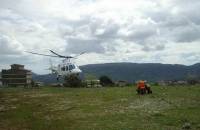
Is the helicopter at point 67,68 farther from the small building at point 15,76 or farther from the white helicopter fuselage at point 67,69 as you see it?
the small building at point 15,76

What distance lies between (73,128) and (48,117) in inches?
263

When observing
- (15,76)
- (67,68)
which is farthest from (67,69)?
(15,76)

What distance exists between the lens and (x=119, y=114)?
27.5 meters

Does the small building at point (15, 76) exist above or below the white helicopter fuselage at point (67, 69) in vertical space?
above

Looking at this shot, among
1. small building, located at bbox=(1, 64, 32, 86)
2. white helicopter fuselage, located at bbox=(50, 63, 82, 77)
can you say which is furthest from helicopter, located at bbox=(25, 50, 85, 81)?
small building, located at bbox=(1, 64, 32, 86)

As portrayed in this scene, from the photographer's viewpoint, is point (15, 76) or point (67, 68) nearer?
point (67, 68)

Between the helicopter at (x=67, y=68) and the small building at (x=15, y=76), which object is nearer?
the helicopter at (x=67, y=68)

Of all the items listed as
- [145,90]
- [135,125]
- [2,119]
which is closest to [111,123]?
[135,125]

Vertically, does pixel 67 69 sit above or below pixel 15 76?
below

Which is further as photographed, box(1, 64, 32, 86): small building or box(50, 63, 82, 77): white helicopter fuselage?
box(1, 64, 32, 86): small building

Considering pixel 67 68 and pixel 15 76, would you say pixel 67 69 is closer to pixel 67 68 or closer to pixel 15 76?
pixel 67 68

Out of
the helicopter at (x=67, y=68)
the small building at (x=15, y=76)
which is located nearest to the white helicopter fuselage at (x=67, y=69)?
the helicopter at (x=67, y=68)

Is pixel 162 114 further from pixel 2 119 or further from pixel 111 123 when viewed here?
pixel 2 119

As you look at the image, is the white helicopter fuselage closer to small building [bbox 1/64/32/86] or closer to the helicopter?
the helicopter
